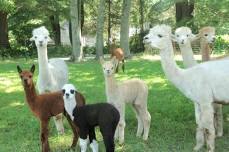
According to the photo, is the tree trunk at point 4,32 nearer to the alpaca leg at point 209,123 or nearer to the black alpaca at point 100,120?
the black alpaca at point 100,120

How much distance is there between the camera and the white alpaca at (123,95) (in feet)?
23.0

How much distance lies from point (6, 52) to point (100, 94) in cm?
1839

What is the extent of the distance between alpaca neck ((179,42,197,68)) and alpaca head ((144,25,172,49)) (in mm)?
897

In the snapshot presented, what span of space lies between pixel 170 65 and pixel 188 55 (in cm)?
97

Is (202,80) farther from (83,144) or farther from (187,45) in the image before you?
(83,144)

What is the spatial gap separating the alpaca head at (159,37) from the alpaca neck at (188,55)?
897 mm

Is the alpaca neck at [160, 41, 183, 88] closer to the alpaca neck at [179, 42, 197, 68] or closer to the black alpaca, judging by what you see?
the alpaca neck at [179, 42, 197, 68]

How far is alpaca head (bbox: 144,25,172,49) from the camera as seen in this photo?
21.7 ft

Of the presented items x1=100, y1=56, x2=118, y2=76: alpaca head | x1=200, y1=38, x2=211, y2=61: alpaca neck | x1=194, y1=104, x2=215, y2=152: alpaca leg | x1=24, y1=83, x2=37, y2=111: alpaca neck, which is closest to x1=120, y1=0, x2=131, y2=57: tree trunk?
x1=200, y1=38, x2=211, y2=61: alpaca neck

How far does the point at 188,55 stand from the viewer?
24.7 feet

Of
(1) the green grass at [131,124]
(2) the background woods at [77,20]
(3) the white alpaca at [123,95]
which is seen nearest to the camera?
(3) the white alpaca at [123,95]

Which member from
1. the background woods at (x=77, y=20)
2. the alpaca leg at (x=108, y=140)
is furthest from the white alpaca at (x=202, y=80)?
the background woods at (x=77, y=20)

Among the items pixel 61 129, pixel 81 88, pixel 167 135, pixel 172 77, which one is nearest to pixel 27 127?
pixel 61 129

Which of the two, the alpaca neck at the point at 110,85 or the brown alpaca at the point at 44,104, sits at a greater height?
the alpaca neck at the point at 110,85
